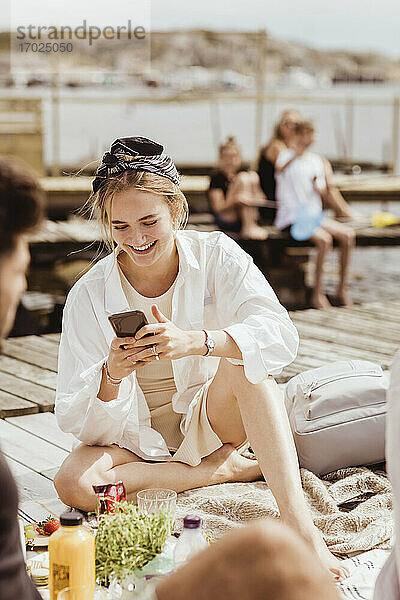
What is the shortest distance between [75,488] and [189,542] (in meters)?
0.73

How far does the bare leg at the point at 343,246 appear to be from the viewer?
735 cm

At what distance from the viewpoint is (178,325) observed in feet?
8.29

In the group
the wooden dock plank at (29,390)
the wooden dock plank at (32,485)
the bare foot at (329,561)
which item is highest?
the bare foot at (329,561)

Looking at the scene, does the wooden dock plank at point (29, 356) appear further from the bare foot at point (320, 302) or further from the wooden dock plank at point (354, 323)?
the bare foot at point (320, 302)

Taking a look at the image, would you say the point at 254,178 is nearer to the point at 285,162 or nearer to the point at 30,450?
the point at 285,162

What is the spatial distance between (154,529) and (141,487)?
Answer: 736 mm

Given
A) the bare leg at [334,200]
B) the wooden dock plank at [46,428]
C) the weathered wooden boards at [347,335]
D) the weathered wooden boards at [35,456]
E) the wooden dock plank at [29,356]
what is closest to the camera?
the weathered wooden boards at [35,456]

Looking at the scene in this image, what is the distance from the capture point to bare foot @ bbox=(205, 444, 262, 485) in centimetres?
264

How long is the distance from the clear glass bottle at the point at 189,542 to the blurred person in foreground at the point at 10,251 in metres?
0.52

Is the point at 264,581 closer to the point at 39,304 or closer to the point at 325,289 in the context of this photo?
the point at 39,304

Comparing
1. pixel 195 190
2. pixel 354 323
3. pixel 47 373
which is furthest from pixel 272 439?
pixel 195 190

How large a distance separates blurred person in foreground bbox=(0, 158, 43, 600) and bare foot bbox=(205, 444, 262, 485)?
1.38 metres

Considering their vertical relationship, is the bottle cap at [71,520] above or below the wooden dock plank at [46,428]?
above

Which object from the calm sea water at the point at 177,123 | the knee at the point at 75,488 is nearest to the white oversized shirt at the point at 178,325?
the knee at the point at 75,488
